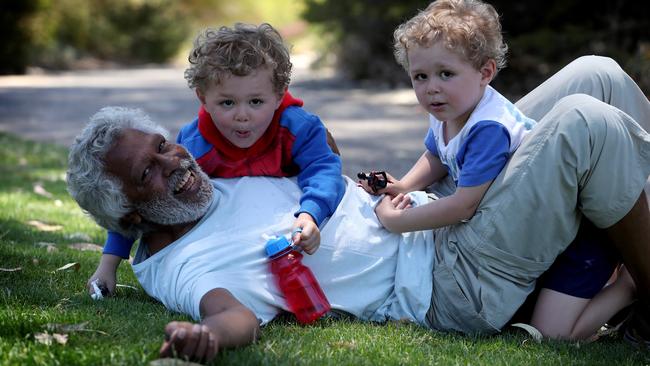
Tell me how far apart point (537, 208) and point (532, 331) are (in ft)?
1.52

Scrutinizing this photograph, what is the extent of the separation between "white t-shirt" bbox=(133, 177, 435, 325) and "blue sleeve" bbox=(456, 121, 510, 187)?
40cm

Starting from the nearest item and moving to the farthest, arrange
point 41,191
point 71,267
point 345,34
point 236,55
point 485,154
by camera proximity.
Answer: point 485,154
point 236,55
point 71,267
point 41,191
point 345,34

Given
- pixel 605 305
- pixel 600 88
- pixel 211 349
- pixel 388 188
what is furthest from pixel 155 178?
pixel 600 88

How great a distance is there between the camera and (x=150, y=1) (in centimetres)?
3238

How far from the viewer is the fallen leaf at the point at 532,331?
10.4 ft

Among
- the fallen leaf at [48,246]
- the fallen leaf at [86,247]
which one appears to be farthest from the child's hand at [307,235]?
the fallen leaf at [86,247]

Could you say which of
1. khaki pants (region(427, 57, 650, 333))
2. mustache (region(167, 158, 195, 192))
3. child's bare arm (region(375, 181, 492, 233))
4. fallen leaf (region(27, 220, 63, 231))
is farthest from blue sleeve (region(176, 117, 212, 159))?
fallen leaf (region(27, 220, 63, 231))

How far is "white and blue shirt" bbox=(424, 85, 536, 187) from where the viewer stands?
10.4 ft

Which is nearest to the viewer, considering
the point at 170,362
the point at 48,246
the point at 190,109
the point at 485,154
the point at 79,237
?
the point at 170,362

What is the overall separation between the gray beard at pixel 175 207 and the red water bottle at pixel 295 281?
303mm

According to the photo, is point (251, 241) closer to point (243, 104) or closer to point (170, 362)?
point (243, 104)

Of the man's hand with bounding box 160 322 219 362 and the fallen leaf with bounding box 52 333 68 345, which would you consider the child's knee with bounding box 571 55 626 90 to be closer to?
the man's hand with bounding box 160 322 219 362

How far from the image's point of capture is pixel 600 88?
11.9 feet

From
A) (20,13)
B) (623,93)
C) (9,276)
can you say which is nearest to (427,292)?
(623,93)
